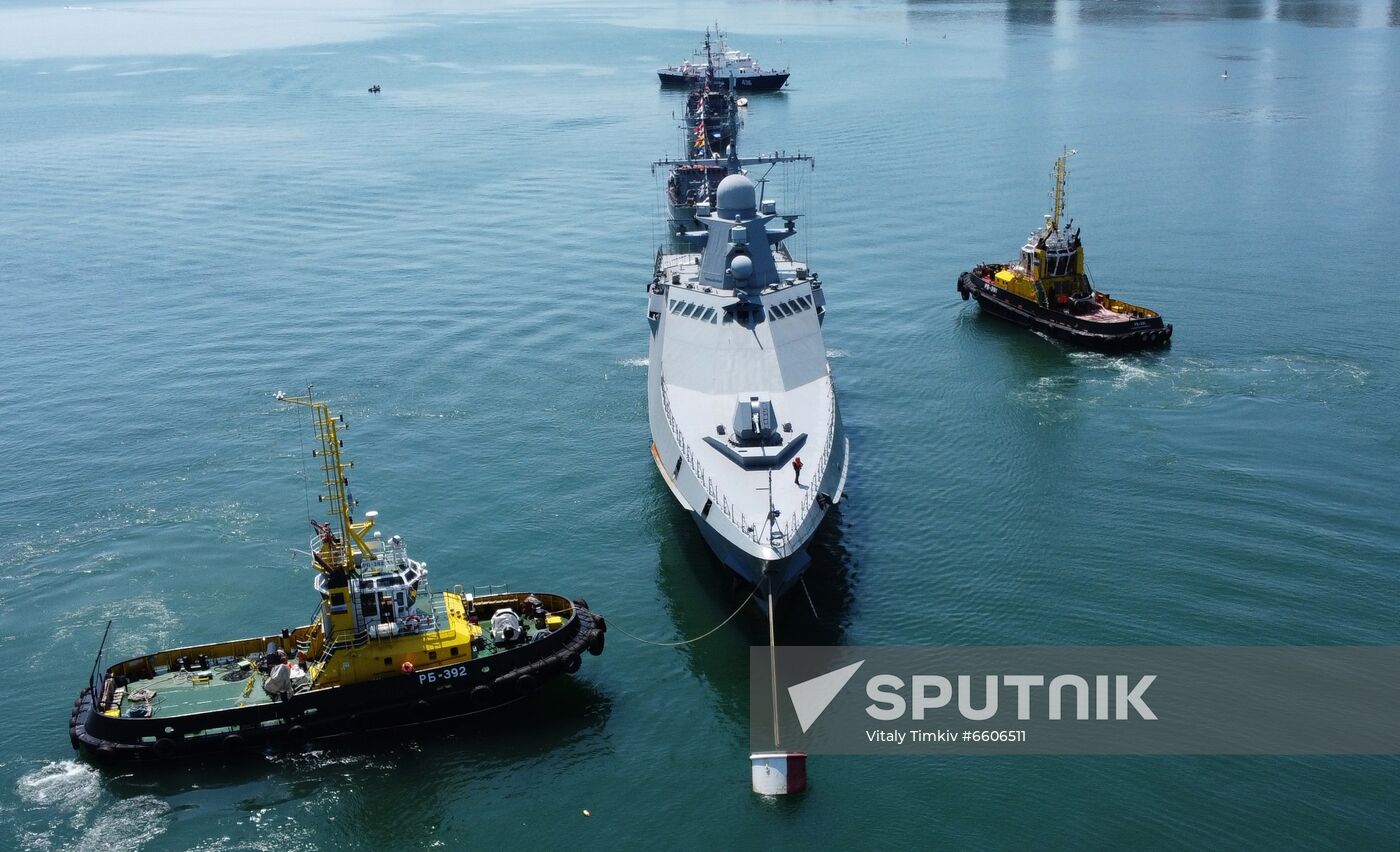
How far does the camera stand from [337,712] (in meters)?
37.1

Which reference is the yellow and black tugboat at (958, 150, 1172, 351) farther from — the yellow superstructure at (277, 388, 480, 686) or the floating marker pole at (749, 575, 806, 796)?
the yellow superstructure at (277, 388, 480, 686)

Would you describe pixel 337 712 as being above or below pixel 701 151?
below

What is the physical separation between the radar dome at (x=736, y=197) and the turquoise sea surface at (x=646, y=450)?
11.1 m

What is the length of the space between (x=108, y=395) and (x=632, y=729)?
41.7m

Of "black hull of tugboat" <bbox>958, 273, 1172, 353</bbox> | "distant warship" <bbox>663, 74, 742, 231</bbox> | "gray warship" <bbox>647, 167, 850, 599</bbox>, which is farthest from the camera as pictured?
"distant warship" <bbox>663, 74, 742, 231</bbox>

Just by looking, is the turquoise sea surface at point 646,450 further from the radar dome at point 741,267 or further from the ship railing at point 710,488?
the radar dome at point 741,267

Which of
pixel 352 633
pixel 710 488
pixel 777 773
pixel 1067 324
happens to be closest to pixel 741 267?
pixel 710 488

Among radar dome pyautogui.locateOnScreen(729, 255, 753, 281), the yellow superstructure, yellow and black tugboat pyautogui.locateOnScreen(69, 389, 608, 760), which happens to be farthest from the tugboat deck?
radar dome pyautogui.locateOnScreen(729, 255, 753, 281)

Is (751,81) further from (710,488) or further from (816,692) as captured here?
(816,692)

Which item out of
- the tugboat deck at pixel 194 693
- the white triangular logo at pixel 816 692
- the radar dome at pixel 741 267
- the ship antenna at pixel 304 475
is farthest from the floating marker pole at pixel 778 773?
the radar dome at pixel 741 267

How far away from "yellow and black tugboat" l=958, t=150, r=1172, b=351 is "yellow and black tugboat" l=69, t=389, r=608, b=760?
41566mm

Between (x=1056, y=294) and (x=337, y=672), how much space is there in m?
51.6

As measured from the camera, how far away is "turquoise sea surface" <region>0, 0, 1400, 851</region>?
35094 mm

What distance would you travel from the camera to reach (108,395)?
213ft
